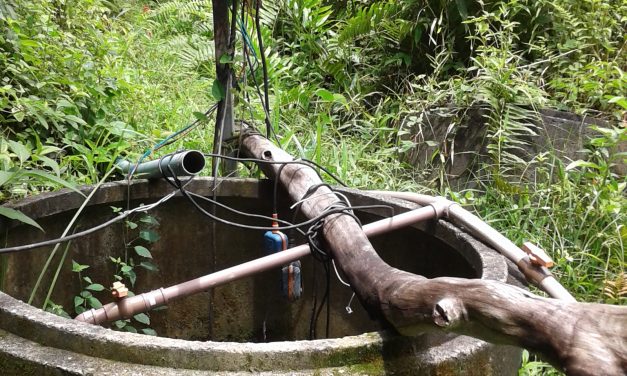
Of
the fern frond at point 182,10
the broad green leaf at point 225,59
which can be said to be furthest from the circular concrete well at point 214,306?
the fern frond at point 182,10

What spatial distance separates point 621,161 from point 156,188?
2831 millimetres

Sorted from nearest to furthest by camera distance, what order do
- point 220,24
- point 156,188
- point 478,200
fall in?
1. point 156,188
2. point 220,24
3. point 478,200

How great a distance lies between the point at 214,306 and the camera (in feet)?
9.95

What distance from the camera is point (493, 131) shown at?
160 inches

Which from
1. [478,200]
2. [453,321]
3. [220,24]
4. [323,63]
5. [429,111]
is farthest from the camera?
[323,63]

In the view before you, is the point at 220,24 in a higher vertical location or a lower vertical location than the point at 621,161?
higher

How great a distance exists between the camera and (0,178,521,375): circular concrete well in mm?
1387

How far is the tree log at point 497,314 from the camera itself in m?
1.05

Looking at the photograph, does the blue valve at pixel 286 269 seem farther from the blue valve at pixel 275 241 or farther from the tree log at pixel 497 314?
the tree log at pixel 497 314

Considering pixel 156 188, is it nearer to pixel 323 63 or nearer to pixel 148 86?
pixel 148 86

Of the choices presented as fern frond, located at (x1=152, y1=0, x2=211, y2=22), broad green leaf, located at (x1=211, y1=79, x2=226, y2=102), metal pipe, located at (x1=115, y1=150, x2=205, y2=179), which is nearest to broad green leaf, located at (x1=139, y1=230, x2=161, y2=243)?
metal pipe, located at (x1=115, y1=150, x2=205, y2=179)

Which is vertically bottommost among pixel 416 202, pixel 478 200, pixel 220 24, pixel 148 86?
pixel 478 200

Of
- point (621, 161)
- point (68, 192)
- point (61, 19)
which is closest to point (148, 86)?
point (61, 19)

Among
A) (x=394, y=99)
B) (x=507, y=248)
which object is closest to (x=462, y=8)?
(x=394, y=99)
